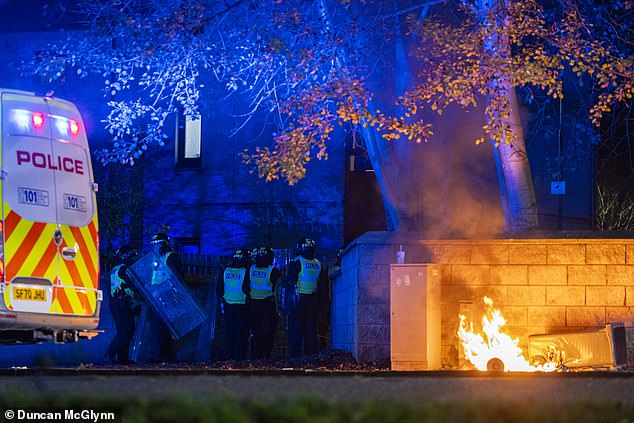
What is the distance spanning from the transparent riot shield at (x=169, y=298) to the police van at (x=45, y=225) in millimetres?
6152

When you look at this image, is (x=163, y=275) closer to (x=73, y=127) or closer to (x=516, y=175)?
(x=516, y=175)

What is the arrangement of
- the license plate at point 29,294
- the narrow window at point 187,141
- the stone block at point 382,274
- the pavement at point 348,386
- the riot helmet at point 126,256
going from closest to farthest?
the pavement at point 348,386, the license plate at point 29,294, the stone block at point 382,274, the riot helmet at point 126,256, the narrow window at point 187,141

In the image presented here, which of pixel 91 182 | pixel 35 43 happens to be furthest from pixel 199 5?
pixel 35 43

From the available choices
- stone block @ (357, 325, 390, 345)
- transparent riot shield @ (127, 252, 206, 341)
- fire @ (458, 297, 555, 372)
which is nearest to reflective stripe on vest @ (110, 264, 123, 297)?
transparent riot shield @ (127, 252, 206, 341)

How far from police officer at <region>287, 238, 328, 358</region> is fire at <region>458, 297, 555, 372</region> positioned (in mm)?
4067

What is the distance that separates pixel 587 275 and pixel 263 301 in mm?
5959

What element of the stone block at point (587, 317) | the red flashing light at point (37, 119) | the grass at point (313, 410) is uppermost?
the red flashing light at point (37, 119)

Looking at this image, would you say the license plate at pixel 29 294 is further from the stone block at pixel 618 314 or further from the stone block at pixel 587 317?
the stone block at pixel 618 314

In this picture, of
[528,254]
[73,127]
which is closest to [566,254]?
[528,254]

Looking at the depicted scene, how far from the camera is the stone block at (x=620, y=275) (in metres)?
14.3

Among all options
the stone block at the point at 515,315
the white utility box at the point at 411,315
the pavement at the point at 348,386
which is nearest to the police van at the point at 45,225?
the pavement at the point at 348,386

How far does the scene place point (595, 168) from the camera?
25.4 metres

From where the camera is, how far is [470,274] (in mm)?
14539

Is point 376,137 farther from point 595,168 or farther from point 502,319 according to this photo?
point 595,168
